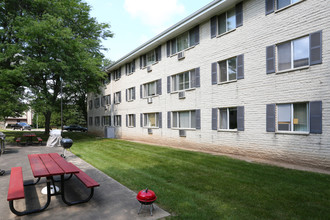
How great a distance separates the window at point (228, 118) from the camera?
39.8ft

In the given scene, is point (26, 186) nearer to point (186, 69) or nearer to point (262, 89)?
point (262, 89)

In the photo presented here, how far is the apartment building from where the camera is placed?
8680 mm

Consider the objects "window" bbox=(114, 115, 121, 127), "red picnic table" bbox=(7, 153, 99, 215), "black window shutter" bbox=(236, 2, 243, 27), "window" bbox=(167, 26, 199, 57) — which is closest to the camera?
"red picnic table" bbox=(7, 153, 99, 215)

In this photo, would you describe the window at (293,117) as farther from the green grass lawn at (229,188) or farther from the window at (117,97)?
the window at (117,97)

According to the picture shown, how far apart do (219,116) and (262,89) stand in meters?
3.24

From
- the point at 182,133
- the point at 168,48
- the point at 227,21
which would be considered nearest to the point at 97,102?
the point at 168,48

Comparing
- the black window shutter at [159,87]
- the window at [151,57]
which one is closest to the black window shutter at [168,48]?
the window at [151,57]

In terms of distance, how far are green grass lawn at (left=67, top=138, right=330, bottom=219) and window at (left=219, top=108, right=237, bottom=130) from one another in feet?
11.1

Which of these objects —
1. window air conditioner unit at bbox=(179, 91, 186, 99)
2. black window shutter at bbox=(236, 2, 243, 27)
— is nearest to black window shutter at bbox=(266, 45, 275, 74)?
black window shutter at bbox=(236, 2, 243, 27)

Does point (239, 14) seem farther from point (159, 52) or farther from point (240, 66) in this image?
point (159, 52)

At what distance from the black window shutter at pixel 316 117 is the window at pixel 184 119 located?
7479mm

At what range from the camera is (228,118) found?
12477 millimetres

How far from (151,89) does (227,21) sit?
9521 mm

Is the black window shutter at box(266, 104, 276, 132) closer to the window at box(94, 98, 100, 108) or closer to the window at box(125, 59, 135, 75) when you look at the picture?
the window at box(125, 59, 135, 75)
